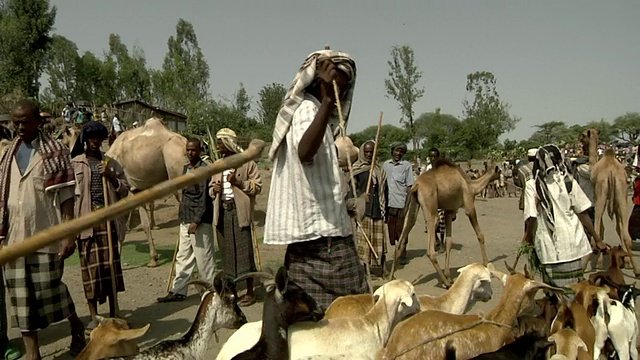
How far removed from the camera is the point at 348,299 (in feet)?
8.98

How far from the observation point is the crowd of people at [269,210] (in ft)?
8.67

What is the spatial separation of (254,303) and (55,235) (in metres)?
5.64

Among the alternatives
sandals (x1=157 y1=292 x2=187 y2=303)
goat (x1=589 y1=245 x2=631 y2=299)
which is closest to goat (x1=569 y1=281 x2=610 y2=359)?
goat (x1=589 y1=245 x2=631 y2=299)

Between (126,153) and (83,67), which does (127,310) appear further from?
(83,67)

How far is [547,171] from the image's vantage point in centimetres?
477

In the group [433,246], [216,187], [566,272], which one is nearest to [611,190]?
[433,246]

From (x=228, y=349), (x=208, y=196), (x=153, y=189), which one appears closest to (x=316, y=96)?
(x=228, y=349)

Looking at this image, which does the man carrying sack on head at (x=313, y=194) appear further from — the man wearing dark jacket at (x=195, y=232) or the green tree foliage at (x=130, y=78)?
the green tree foliage at (x=130, y=78)

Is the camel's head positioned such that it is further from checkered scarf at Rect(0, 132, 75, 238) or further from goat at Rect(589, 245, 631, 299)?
checkered scarf at Rect(0, 132, 75, 238)

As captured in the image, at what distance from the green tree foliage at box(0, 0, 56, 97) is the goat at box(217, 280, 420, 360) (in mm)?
36517

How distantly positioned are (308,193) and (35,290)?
2.95 m

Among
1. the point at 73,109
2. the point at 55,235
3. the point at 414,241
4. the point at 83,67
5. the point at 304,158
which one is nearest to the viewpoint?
the point at 55,235

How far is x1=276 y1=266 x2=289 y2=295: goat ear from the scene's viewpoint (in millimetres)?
2239

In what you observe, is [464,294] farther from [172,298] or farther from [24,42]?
[24,42]
